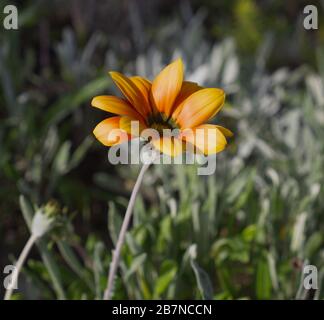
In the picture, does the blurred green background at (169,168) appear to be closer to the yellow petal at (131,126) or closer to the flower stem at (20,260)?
the flower stem at (20,260)

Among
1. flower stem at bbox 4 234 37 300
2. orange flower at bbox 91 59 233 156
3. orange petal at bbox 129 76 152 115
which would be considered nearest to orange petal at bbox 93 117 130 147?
orange flower at bbox 91 59 233 156

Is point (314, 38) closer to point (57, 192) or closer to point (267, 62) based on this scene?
point (267, 62)

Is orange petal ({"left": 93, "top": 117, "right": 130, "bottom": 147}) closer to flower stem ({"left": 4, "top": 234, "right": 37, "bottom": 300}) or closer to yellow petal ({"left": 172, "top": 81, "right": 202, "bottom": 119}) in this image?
yellow petal ({"left": 172, "top": 81, "right": 202, "bottom": 119})

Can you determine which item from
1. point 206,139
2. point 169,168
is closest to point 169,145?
point 206,139

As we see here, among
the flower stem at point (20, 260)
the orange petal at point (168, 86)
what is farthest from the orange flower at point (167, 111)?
the flower stem at point (20, 260)

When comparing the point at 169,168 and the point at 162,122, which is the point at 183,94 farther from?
the point at 169,168
